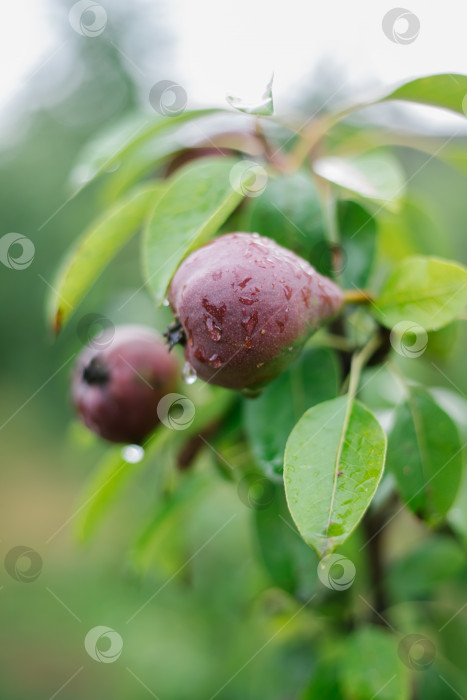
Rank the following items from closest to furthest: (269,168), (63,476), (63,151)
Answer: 1. (269,168)
2. (63,476)
3. (63,151)

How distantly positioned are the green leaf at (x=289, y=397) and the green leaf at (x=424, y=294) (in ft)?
0.26

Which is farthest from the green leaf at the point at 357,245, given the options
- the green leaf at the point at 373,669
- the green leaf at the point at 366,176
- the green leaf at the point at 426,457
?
the green leaf at the point at 373,669

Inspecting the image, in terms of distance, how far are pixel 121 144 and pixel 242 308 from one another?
400mm

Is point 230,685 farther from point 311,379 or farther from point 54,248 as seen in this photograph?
point 54,248

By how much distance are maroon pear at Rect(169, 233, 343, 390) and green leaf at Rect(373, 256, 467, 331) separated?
0.37 feet

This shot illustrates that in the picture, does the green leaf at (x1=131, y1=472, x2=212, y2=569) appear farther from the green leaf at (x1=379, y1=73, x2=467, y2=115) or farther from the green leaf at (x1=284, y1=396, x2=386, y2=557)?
the green leaf at (x1=379, y1=73, x2=467, y2=115)

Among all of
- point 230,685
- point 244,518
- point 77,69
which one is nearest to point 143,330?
point 244,518

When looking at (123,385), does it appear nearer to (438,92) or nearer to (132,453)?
(132,453)

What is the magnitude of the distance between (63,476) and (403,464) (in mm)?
4793

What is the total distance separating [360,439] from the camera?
47 centimetres

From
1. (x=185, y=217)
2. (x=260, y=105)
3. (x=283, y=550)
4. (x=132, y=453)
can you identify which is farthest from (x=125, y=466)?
(x=260, y=105)

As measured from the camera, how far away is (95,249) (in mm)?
675

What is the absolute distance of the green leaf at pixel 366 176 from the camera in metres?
0.59

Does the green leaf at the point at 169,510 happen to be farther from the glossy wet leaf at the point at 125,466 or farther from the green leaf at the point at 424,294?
the green leaf at the point at 424,294
